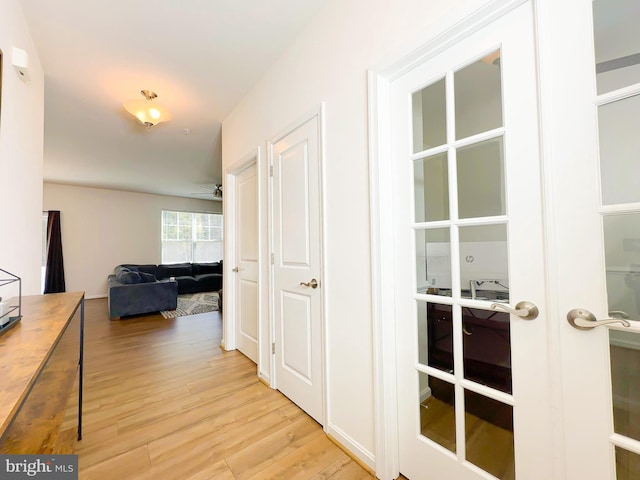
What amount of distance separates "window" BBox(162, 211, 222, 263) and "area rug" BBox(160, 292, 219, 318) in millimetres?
1520

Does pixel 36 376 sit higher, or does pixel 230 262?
pixel 230 262

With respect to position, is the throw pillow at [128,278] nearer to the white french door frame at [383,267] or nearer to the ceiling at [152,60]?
the ceiling at [152,60]

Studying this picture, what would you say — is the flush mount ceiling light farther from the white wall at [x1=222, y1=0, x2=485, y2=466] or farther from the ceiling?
the white wall at [x1=222, y1=0, x2=485, y2=466]

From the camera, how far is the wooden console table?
533 millimetres

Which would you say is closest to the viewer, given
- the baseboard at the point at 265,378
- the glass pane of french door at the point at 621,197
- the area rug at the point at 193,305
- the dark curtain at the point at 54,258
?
the glass pane of french door at the point at 621,197

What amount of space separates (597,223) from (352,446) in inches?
59.3

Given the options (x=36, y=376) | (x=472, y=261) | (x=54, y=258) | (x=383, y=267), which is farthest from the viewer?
(x=54, y=258)

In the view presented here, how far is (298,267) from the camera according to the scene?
1.89 m

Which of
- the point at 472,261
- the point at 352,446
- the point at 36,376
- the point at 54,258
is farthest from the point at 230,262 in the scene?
the point at 54,258

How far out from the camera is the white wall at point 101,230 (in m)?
5.98

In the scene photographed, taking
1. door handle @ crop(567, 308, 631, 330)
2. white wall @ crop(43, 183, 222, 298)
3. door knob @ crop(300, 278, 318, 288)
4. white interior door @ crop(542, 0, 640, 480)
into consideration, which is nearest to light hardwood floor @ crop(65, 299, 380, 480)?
door knob @ crop(300, 278, 318, 288)

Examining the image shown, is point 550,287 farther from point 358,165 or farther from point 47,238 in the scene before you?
point 47,238

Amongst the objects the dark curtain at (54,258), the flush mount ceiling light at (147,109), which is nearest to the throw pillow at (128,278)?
the dark curtain at (54,258)

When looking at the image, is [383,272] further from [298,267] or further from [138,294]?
[138,294]
